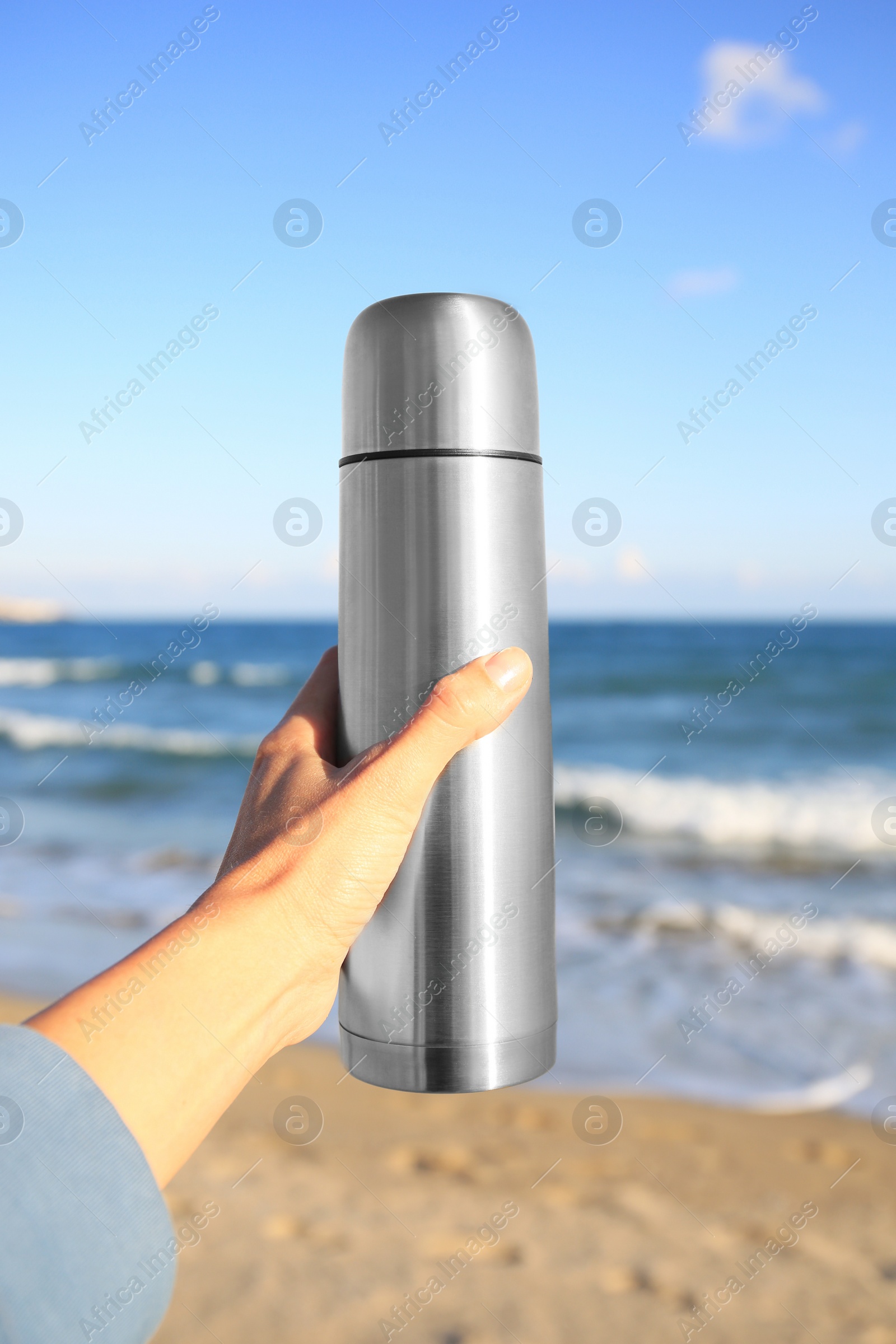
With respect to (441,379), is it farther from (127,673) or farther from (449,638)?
(127,673)

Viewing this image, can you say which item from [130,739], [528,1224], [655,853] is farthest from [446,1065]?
[130,739]

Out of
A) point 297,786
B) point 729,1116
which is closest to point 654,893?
point 729,1116

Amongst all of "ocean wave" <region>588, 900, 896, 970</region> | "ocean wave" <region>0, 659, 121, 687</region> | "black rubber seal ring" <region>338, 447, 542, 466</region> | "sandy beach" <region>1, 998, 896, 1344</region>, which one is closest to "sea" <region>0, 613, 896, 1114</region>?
"ocean wave" <region>588, 900, 896, 970</region>

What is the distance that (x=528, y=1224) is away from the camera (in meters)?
2.34

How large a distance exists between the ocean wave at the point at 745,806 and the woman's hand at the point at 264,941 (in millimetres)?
5618

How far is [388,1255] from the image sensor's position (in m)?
2.21

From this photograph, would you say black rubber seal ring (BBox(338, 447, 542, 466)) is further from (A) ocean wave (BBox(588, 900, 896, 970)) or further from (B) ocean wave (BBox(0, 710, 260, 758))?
(B) ocean wave (BBox(0, 710, 260, 758))

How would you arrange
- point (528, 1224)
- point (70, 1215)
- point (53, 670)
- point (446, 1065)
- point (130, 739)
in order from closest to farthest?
point (70, 1215)
point (446, 1065)
point (528, 1224)
point (130, 739)
point (53, 670)

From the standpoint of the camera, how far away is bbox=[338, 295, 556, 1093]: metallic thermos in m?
0.72

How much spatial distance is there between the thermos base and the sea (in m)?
2.23

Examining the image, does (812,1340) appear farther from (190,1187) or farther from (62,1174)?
(62,1174)

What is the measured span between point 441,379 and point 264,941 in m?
0.44

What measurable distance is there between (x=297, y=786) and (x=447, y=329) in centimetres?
39

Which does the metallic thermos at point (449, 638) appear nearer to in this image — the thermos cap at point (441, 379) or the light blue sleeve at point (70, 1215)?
the thermos cap at point (441, 379)
